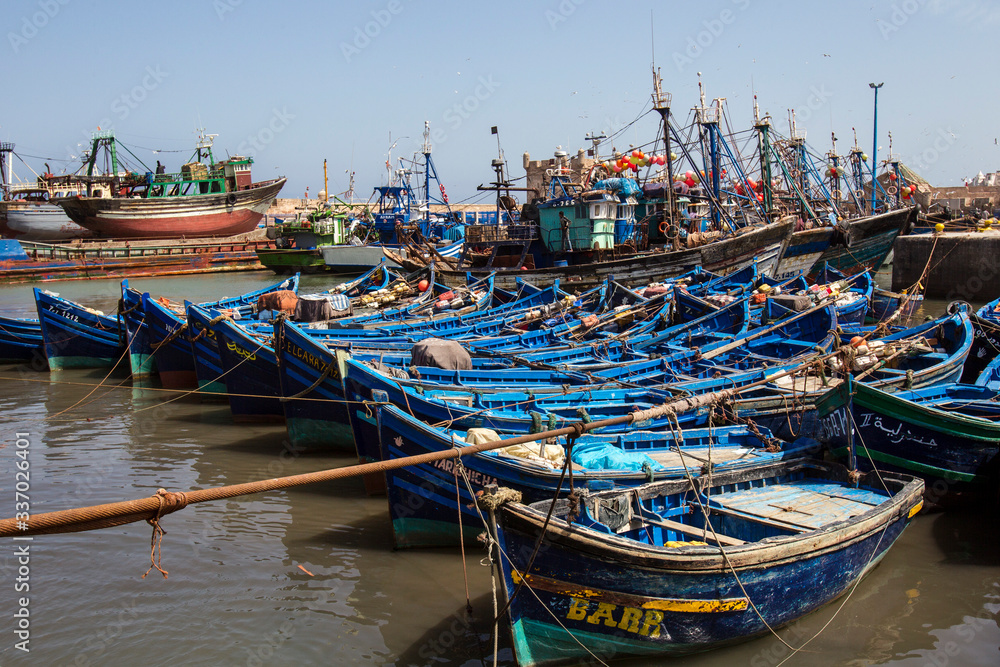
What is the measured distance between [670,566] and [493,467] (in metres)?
2.26

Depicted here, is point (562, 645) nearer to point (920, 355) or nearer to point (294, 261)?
point (920, 355)

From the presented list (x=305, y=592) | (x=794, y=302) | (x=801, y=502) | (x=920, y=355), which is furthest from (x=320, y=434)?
(x=794, y=302)

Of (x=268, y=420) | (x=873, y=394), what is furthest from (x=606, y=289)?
(x=873, y=394)

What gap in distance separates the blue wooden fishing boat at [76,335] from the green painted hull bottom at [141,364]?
4.63ft

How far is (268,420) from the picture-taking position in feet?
47.1

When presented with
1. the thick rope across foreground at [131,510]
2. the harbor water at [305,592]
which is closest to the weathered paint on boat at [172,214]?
the harbor water at [305,592]

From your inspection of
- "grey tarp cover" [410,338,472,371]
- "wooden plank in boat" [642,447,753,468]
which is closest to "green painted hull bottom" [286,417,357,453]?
"grey tarp cover" [410,338,472,371]

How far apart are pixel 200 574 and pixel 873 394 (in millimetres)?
7966

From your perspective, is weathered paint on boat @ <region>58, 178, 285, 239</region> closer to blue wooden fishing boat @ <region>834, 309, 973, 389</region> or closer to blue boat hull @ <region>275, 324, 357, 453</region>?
blue boat hull @ <region>275, 324, 357, 453</region>

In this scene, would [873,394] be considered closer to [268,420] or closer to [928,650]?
[928,650]

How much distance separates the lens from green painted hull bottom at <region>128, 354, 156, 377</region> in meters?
17.7

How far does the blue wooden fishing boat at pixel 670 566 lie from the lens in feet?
19.2

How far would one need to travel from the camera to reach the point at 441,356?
1171 cm

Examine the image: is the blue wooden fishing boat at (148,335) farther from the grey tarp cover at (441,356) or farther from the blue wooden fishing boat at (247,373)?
the grey tarp cover at (441,356)
